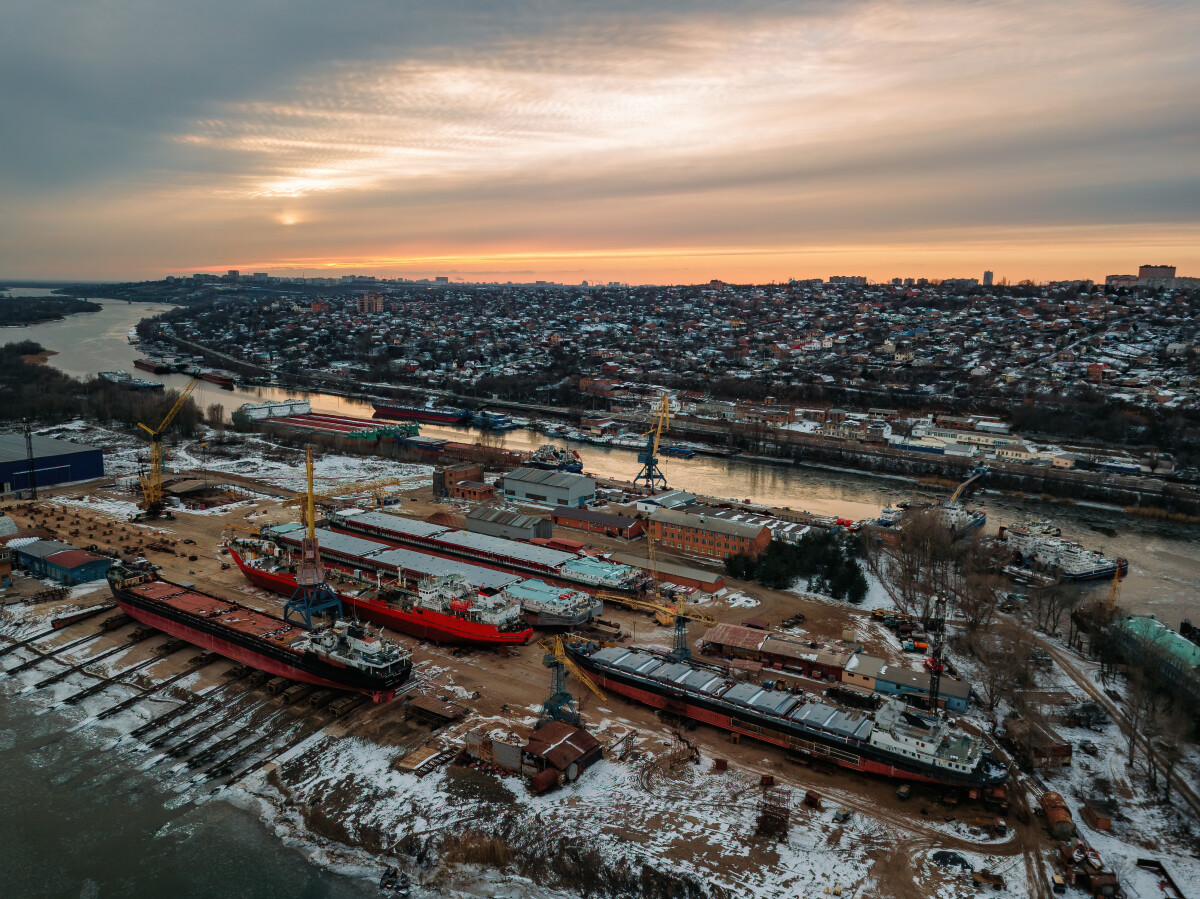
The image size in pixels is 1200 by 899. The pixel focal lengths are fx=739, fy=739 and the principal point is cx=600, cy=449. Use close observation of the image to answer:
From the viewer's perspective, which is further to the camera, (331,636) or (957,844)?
(331,636)

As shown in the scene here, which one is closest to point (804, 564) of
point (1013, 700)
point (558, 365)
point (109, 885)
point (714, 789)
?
point (1013, 700)

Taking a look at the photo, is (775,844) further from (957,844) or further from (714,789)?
(957,844)

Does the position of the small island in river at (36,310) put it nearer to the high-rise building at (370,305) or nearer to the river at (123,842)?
the high-rise building at (370,305)

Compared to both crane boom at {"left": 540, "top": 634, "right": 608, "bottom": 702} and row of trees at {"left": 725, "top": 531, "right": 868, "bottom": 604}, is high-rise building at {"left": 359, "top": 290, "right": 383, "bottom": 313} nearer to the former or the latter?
row of trees at {"left": 725, "top": 531, "right": 868, "bottom": 604}

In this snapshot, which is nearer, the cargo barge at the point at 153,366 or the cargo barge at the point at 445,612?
the cargo barge at the point at 445,612

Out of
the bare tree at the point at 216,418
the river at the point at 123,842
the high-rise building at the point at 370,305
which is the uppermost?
the high-rise building at the point at 370,305

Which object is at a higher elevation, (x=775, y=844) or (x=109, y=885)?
(x=775, y=844)

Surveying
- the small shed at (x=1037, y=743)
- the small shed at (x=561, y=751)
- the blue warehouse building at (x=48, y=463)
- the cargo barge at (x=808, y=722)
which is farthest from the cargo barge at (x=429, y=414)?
the small shed at (x=1037, y=743)

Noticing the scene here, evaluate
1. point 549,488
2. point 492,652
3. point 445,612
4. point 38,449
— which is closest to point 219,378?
point 38,449
